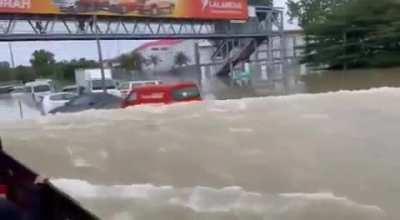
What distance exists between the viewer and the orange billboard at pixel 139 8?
27.9 metres

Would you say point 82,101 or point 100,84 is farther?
point 100,84

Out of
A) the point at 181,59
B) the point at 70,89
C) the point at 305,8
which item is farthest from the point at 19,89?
the point at 305,8

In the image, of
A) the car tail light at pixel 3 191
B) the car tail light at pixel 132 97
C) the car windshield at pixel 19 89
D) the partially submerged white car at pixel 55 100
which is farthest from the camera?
the car windshield at pixel 19 89

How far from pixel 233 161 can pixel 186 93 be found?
43.2ft

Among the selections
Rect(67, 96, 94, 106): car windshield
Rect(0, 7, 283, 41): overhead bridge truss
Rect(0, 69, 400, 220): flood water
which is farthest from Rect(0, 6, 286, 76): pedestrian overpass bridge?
Rect(0, 69, 400, 220): flood water

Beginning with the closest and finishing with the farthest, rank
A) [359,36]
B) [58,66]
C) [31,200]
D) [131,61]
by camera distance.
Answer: [31,200]
[359,36]
[58,66]
[131,61]

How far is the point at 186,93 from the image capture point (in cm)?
1593

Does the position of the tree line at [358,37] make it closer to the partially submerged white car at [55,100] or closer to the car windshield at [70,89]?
the car windshield at [70,89]

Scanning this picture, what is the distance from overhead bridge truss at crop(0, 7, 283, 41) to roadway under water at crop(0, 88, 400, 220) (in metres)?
24.7

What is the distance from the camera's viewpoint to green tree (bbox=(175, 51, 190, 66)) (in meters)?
37.8

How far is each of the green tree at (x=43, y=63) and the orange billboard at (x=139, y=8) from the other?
16.1 feet

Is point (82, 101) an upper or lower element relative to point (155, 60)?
upper

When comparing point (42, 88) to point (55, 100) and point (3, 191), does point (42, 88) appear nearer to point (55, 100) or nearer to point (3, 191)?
point (55, 100)

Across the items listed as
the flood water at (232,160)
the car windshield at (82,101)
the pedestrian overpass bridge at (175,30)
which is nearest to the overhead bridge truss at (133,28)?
the pedestrian overpass bridge at (175,30)
